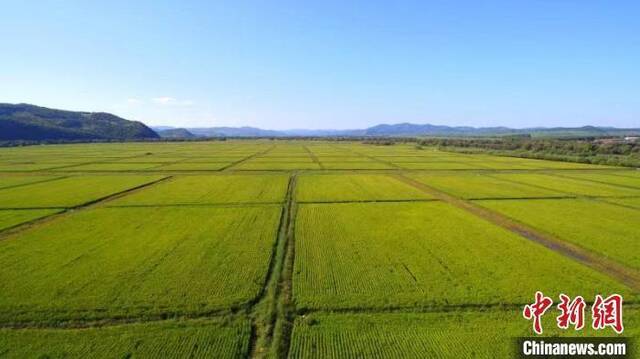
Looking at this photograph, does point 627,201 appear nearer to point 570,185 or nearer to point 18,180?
point 570,185

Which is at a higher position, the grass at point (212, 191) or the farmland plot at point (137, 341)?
the grass at point (212, 191)

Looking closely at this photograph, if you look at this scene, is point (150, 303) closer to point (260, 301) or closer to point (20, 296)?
point (260, 301)

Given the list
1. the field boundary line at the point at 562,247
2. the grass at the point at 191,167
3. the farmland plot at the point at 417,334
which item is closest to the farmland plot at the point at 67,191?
the grass at the point at 191,167

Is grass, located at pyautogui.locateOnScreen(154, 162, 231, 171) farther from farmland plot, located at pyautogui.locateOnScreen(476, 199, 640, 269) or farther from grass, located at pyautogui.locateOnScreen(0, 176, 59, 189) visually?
farmland plot, located at pyautogui.locateOnScreen(476, 199, 640, 269)

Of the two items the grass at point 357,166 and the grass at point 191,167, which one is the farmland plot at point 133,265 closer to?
the grass at point 191,167

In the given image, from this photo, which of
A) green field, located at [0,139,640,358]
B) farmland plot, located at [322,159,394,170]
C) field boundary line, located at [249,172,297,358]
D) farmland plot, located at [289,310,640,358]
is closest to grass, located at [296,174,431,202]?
green field, located at [0,139,640,358]
